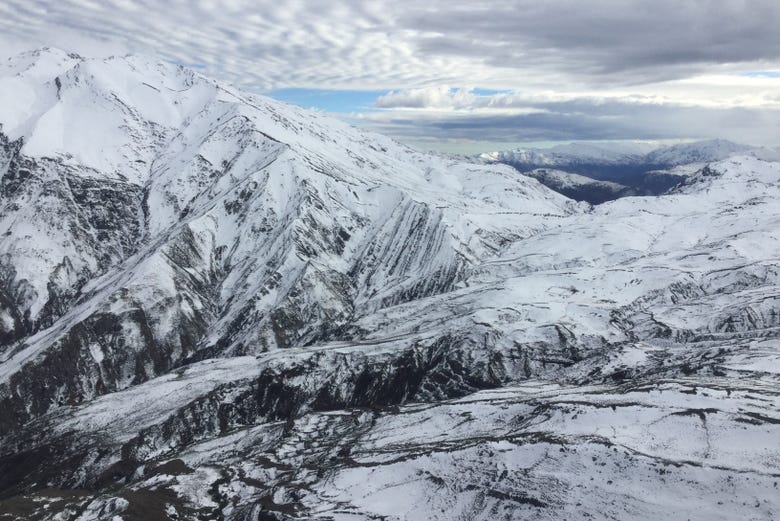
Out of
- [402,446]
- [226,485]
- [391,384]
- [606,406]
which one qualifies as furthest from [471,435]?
[391,384]

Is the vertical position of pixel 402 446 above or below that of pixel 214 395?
above

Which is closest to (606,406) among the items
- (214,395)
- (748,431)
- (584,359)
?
(748,431)

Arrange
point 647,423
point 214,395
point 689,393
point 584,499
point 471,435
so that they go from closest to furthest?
point 584,499 < point 647,423 < point 689,393 < point 471,435 < point 214,395

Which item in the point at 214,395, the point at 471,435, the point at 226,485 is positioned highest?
the point at 471,435

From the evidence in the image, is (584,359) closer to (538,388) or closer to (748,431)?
(538,388)

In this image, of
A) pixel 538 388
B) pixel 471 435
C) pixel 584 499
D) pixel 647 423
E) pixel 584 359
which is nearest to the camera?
pixel 584 499

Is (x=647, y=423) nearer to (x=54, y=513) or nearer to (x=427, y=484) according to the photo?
(x=427, y=484)

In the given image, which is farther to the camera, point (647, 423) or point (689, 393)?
point (689, 393)

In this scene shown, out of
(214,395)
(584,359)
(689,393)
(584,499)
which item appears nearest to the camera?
(584,499)

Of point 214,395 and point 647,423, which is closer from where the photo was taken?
point 647,423
